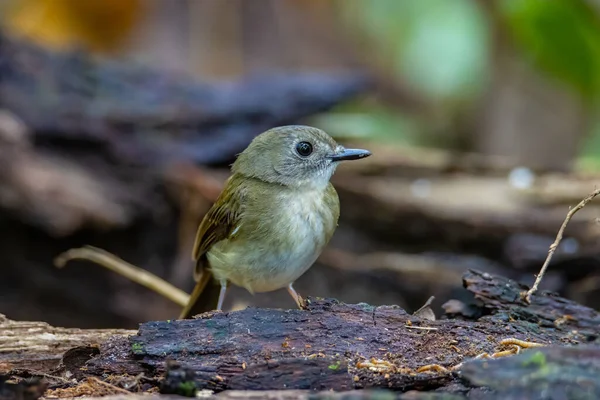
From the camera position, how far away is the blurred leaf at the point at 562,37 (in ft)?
24.3

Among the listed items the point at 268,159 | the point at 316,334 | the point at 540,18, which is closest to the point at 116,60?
the point at 268,159

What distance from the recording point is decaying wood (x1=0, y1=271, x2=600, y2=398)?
247cm

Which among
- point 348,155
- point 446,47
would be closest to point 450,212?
point 348,155

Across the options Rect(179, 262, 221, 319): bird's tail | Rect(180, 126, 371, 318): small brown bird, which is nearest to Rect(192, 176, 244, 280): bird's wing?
Rect(180, 126, 371, 318): small brown bird

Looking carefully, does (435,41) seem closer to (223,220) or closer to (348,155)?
(348,155)

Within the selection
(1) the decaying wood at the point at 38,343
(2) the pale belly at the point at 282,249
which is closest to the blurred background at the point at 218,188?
(2) the pale belly at the point at 282,249

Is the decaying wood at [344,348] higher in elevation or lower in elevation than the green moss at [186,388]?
higher

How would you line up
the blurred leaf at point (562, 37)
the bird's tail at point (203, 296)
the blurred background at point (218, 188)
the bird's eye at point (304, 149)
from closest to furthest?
the bird's eye at point (304, 149) → the bird's tail at point (203, 296) → the blurred background at point (218, 188) → the blurred leaf at point (562, 37)

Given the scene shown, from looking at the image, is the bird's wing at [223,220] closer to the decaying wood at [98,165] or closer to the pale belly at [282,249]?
the pale belly at [282,249]

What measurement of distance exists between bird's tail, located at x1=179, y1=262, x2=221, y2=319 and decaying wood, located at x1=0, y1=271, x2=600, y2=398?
44.4 inches

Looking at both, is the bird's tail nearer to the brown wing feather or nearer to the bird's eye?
the brown wing feather

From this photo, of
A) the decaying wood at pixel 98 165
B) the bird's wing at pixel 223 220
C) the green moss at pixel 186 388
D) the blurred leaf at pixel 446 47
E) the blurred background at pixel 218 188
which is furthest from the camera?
the blurred leaf at pixel 446 47

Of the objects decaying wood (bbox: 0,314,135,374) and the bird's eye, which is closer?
decaying wood (bbox: 0,314,135,374)

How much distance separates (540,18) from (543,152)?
1960 mm
